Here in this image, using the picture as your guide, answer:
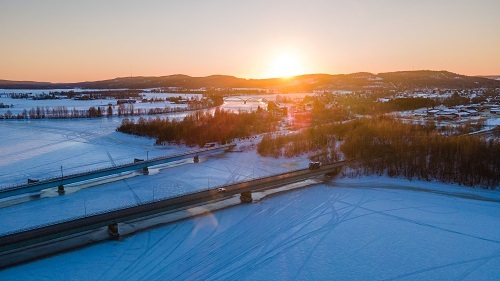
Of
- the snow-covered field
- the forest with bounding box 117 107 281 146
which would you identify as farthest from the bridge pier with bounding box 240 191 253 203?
the forest with bounding box 117 107 281 146

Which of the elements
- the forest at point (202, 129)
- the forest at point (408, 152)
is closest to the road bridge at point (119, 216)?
the forest at point (408, 152)

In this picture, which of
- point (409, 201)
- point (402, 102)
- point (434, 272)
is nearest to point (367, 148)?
point (409, 201)

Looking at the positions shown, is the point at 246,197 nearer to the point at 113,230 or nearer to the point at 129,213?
the point at 129,213

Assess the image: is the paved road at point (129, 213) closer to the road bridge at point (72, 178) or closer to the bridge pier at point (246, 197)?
the bridge pier at point (246, 197)

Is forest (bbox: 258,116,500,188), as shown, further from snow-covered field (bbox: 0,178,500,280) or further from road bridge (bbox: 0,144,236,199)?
road bridge (bbox: 0,144,236,199)

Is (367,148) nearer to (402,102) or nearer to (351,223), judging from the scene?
(351,223)

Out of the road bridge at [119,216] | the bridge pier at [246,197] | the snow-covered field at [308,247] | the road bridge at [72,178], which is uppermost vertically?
the road bridge at [72,178]

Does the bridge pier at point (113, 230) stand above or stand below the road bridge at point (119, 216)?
below
